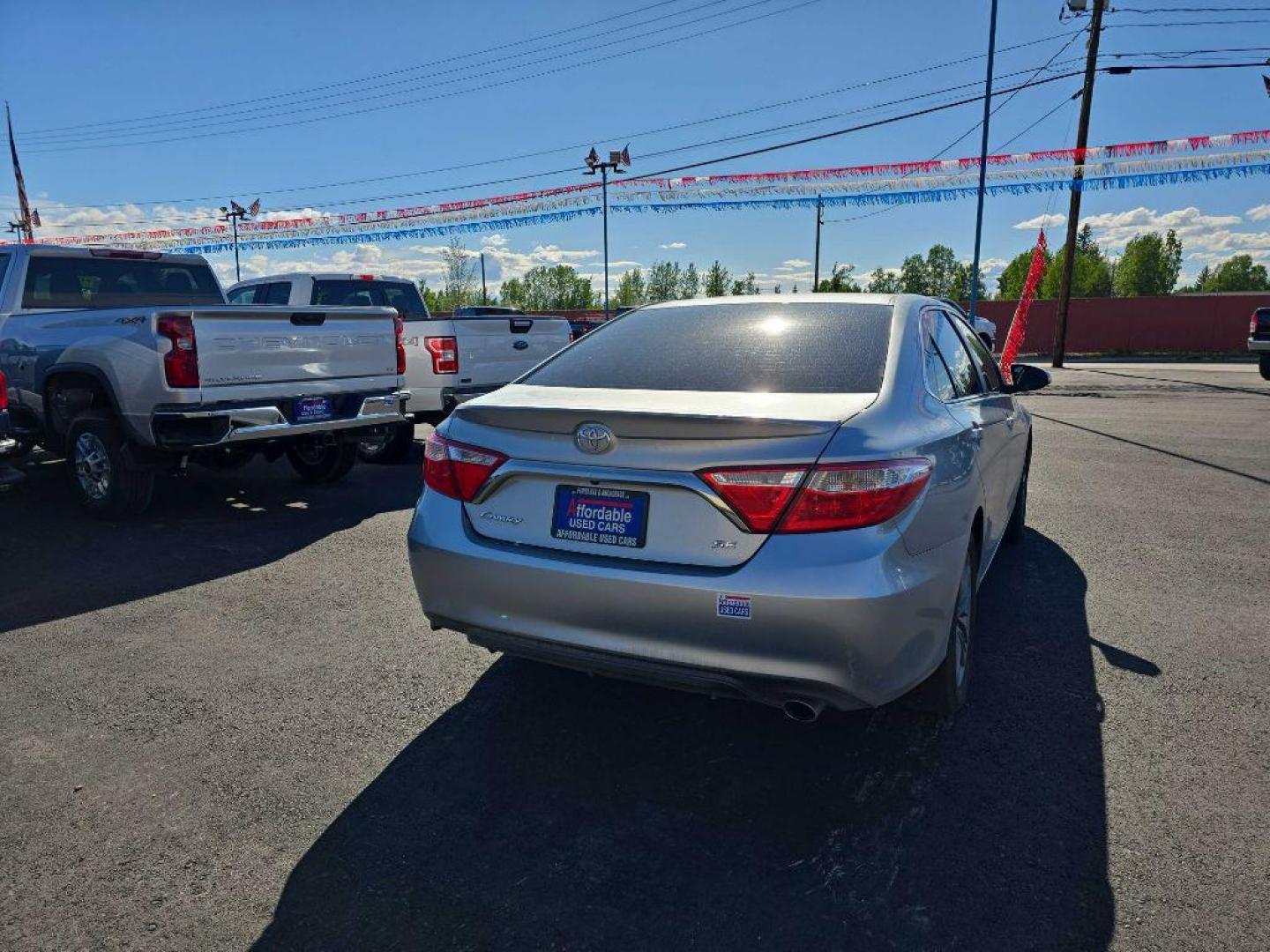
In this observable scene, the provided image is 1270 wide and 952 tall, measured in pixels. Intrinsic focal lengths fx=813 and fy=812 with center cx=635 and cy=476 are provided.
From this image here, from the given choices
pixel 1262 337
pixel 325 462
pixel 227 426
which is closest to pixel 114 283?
pixel 325 462

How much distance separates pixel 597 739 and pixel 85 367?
5.23 m

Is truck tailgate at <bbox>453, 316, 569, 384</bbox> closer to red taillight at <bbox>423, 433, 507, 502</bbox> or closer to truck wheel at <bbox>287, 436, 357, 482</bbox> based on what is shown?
truck wheel at <bbox>287, 436, 357, 482</bbox>

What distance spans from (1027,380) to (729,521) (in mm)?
3495

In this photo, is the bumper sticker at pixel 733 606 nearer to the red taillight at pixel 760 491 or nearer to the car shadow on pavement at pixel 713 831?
the red taillight at pixel 760 491

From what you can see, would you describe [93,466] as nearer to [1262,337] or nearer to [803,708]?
[803,708]

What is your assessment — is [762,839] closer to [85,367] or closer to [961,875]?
[961,875]

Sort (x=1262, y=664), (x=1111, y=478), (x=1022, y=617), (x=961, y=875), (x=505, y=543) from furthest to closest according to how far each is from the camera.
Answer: (x=1111, y=478), (x=1022, y=617), (x=1262, y=664), (x=505, y=543), (x=961, y=875)

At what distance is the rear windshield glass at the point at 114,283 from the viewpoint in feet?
23.4

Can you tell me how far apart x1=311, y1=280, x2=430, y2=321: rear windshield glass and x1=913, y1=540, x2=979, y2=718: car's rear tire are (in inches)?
278

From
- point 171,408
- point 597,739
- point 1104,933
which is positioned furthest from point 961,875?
point 171,408

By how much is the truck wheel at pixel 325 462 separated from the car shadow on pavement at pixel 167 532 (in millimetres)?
134

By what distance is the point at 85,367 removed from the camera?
6.01 meters

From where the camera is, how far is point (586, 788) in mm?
2738

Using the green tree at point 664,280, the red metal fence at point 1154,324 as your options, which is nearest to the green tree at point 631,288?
the green tree at point 664,280
